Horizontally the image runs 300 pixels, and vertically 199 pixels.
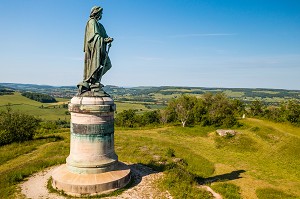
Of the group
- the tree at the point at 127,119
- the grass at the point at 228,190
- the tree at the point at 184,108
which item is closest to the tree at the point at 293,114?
the tree at the point at 184,108

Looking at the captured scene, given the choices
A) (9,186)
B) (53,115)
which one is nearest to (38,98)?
(53,115)

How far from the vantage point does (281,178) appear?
16.5m

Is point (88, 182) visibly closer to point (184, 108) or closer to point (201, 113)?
point (184, 108)

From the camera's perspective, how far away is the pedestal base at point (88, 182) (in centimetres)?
913

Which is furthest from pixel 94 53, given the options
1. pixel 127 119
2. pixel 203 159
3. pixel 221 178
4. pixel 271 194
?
pixel 127 119

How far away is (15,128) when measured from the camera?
21562mm

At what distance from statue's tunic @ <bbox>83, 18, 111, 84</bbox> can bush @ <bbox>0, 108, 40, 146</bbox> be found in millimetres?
13936

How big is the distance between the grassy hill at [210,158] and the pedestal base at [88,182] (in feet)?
5.37

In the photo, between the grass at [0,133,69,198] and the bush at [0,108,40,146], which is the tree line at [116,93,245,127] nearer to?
the grass at [0,133,69,198]

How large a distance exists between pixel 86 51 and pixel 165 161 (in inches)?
332

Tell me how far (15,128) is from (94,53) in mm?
14856

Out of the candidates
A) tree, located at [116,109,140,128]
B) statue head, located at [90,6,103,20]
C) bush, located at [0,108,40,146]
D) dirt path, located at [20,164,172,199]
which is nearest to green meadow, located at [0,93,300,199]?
dirt path, located at [20,164,172,199]

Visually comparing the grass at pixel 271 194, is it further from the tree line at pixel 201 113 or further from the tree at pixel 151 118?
the tree at pixel 151 118

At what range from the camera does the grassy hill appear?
1279 centimetres
